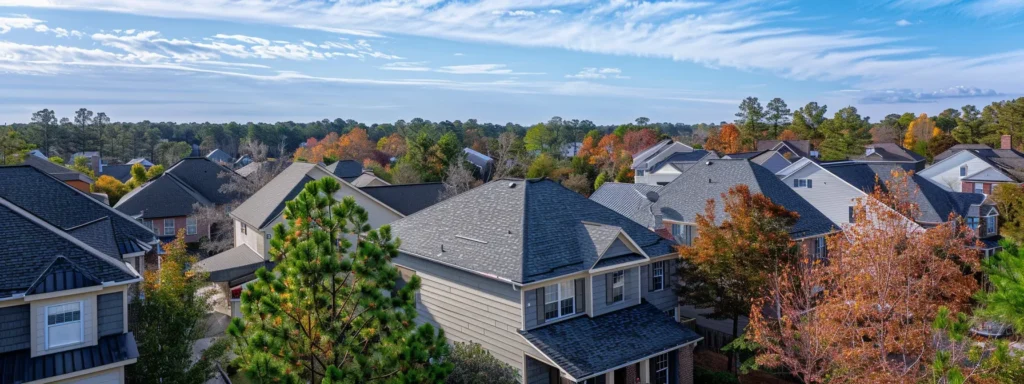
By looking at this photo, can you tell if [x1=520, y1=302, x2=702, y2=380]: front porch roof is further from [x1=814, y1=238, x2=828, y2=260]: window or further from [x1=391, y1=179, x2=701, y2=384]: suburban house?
[x1=814, y1=238, x2=828, y2=260]: window

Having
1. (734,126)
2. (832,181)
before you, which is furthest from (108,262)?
(734,126)

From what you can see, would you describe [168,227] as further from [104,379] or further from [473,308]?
[473,308]

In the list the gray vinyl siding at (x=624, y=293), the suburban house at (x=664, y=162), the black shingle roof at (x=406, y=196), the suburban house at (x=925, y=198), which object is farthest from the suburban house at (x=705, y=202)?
the suburban house at (x=664, y=162)

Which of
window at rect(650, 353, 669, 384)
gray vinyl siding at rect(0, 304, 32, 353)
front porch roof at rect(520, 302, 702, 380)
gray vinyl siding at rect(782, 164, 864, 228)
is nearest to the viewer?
gray vinyl siding at rect(0, 304, 32, 353)

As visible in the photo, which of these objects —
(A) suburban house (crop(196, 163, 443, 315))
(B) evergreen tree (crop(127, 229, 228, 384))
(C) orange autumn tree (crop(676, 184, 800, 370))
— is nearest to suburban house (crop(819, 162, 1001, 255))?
(C) orange autumn tree (crop(676, 184, 800, 370))

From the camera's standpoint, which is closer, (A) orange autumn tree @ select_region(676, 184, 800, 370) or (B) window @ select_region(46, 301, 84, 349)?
(B) window @ select_region(46, 301, 84, 349)

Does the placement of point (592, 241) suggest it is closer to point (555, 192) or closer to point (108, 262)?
point (555, 192)

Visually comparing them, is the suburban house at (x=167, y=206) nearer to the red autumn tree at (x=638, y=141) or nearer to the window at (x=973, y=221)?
the window at (x=973, y=221)
